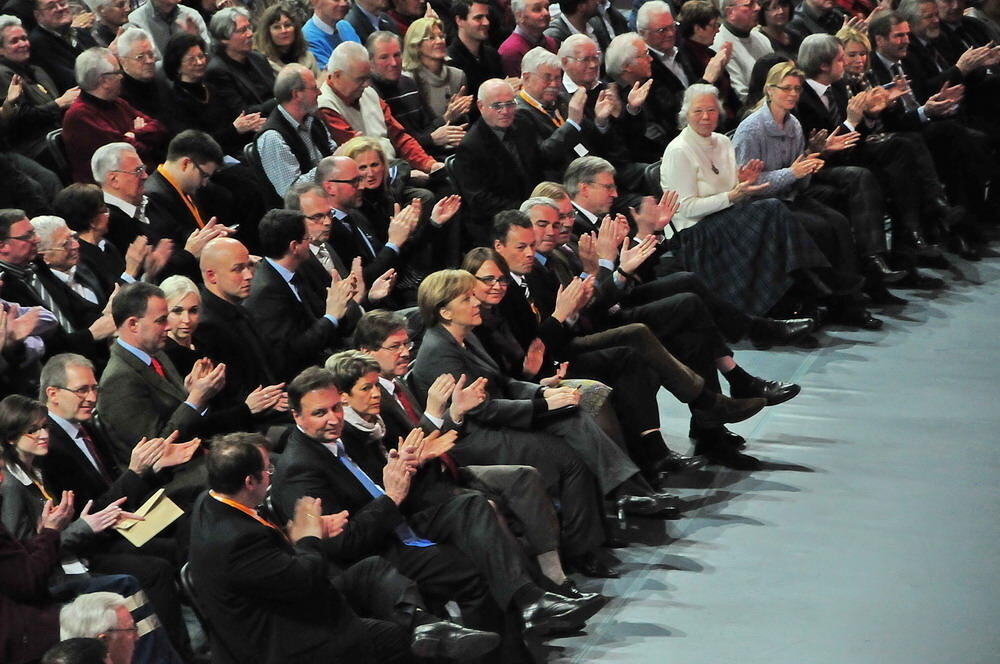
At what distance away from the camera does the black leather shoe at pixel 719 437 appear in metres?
6.64

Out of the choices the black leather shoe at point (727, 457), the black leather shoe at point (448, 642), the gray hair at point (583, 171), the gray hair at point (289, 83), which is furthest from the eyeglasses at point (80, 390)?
the gray hair at point (583, 171)

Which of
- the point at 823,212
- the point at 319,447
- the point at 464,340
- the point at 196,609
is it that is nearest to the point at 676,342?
the point at 464,340

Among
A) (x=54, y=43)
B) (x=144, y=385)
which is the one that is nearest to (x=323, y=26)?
(x=54, y=43)

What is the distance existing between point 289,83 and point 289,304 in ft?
4.87

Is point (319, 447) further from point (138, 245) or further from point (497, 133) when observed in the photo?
point (497, 133)

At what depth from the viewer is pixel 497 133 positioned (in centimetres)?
765

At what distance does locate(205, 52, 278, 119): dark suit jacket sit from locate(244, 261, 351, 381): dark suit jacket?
5.68ft

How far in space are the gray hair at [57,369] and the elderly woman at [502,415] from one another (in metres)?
1.25

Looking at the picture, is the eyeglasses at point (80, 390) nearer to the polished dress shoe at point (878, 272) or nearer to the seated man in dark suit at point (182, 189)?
the seated man in dark suit at point (182, 189)

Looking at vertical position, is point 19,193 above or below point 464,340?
above

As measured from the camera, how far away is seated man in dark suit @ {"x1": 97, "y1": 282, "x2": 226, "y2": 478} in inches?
202

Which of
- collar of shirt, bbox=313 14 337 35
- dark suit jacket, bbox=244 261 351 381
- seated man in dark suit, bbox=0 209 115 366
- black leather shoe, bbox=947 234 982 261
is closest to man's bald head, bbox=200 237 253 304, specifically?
dark suit jacket, bbox=244 261 351 381

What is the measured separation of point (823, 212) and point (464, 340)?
2991 mm

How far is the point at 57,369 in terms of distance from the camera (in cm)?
491
